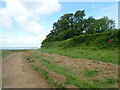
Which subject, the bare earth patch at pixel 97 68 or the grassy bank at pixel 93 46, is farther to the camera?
the grassy bank at pixel 93 46

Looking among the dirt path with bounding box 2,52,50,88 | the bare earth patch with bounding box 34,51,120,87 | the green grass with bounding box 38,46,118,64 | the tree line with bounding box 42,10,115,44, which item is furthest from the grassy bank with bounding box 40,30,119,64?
the tree line with bounding box 42,10,115,44

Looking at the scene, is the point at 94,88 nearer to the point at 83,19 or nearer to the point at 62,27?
the point at 83,19

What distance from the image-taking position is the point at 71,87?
2777mm

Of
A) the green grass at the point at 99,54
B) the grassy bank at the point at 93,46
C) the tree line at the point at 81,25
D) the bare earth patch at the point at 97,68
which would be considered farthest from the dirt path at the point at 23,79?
the tree line at the point at 81,25

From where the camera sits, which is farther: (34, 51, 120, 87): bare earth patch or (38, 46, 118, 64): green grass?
(38, 46, 118, 64): green grass

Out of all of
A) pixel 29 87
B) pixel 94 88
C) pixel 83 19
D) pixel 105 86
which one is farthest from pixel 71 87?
pixel 83 19

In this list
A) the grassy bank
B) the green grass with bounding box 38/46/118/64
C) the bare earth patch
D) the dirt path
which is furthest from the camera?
the grassy bank

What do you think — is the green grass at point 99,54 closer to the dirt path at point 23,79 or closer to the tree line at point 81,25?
the dirt path at point 23,79

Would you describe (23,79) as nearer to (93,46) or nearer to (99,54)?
(99,54)

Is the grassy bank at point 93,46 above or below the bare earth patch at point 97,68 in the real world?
above

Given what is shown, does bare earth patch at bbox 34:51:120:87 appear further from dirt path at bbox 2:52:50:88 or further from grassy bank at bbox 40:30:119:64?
grassy bank at bbox 40:30:119:64

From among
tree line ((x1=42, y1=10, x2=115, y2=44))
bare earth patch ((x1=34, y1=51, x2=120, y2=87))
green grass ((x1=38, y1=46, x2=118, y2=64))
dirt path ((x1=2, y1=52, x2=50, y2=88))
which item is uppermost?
tree line ((x1=42, y1=10, x2=115, y2=44))

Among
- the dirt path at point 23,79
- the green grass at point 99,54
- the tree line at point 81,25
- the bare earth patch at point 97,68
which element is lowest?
the dirt path at point 23,79

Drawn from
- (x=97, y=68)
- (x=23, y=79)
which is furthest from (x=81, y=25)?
(x=23, y=79)
